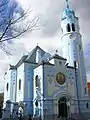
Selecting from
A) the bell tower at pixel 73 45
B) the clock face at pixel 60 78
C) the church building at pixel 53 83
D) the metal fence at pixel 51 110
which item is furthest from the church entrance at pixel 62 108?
the bell tower at pixel 73 45

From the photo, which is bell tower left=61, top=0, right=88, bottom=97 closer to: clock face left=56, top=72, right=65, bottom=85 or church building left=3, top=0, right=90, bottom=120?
church building left=3, top=0, right=90, bottom=120

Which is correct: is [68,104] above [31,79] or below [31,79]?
below

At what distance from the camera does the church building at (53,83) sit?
1203 inches

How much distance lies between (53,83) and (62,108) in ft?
17.1

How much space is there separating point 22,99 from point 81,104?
1193 cm

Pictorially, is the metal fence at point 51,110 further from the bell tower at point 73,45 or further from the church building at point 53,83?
the bell tower at point 73,45

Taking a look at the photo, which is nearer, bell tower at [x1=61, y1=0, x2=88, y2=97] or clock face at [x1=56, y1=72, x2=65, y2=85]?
clock face at [x1=56, y1=72, x2=65, y2=85]

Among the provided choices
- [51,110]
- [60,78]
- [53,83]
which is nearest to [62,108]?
[51,110]

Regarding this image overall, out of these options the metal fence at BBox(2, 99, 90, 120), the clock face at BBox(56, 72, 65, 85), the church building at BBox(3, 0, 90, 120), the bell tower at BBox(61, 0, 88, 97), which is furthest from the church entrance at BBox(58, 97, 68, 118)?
the bell tower at BBox(61, 0, 88, 97)

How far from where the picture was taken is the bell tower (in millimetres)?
35375

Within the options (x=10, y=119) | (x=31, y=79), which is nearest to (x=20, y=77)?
(x=31, y=79)

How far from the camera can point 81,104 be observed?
3319 cm

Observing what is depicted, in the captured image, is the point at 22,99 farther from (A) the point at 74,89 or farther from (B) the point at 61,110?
(A) the point at 74,89

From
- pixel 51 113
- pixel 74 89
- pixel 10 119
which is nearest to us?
pixel 10 119
